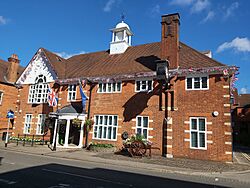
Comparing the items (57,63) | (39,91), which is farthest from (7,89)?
(57,63)

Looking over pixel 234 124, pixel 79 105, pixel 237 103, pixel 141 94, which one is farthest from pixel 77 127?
pixel 237 103

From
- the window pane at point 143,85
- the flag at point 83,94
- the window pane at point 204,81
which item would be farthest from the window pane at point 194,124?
the flag at point 83,94

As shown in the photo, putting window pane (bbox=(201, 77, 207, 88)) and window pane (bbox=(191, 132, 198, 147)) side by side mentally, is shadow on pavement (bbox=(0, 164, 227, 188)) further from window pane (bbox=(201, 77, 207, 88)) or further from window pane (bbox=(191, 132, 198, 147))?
window pane (bbox=(201, 77, 207, 88))

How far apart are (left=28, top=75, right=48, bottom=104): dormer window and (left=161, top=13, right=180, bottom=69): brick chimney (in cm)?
1319

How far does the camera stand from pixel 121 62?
21.2 metres

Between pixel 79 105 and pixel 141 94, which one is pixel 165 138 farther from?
pixel 79 105

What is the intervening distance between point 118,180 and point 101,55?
18.9 m

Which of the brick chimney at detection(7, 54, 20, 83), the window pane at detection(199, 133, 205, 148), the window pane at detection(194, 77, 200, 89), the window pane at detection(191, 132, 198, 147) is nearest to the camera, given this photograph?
the window pane at detection(199, 133, 205, 148)

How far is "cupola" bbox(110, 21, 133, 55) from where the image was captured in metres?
23.8

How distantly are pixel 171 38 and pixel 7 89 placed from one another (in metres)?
21.7

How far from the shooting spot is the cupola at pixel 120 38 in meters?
23.8

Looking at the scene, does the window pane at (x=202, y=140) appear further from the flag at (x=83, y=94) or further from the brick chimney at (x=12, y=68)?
the brick chimney at (x=12, y=68)

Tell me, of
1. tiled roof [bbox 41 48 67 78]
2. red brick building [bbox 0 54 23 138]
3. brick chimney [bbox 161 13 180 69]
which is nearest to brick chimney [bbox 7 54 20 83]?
red brick building [bbox 0 54 23 138]

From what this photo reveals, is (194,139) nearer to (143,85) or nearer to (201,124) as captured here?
(201,124)
